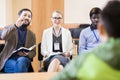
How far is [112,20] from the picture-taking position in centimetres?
83

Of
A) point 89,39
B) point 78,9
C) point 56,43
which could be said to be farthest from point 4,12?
point 89,39

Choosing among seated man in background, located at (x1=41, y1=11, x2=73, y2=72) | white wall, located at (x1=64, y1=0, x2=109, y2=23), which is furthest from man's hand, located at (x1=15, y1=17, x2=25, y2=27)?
white wall, located at (x1=64, y1=0, x2=109, y2=23)

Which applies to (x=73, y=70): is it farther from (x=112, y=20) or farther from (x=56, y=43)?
(x=56, y=43)

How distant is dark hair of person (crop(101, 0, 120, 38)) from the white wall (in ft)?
18.8

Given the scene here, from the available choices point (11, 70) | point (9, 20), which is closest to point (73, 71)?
point (11, 70)

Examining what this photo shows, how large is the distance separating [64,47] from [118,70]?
3.02m

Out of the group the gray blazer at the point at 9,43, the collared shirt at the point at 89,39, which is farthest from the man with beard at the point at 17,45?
the collared shirt at the point at 89,39

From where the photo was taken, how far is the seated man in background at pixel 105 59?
0.80 m

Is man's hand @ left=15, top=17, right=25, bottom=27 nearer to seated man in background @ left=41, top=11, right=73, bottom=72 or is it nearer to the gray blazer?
the gray blazer

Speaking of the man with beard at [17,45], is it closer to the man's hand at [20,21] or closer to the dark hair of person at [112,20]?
the man's hand at [20,21]

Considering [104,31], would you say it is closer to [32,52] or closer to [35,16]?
[32,52]

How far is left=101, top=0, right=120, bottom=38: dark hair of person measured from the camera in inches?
32.8

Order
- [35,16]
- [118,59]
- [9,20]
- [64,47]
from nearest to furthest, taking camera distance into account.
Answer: [118,59] < [64,47] < [35,16] < [9,20]

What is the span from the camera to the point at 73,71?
0.84 m
